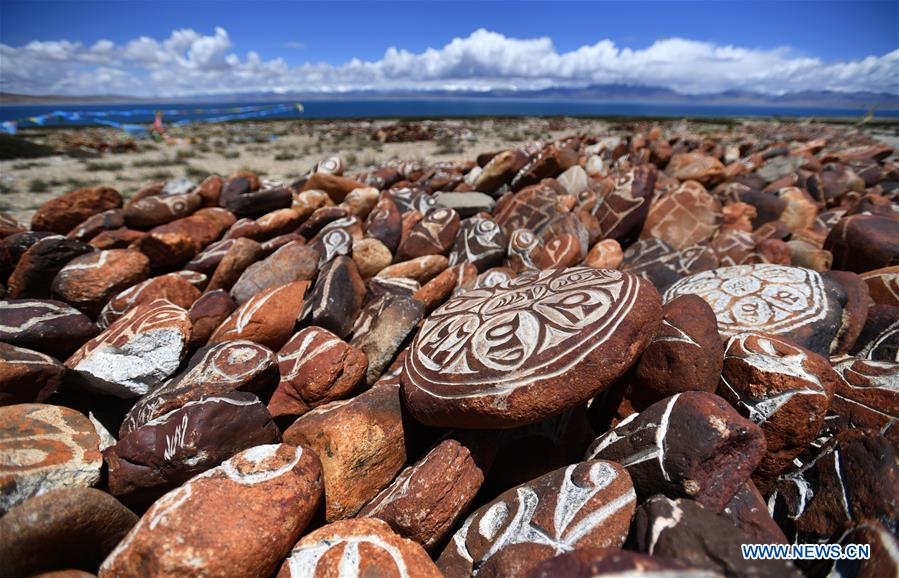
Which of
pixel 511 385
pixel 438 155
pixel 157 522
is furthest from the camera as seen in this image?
pixel 438 155

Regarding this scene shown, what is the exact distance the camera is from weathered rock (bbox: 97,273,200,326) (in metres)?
3.88

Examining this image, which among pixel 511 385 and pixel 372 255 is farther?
pixel 372 255

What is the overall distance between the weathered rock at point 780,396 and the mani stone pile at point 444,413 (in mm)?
11

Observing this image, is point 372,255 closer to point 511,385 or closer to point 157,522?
point 511,385

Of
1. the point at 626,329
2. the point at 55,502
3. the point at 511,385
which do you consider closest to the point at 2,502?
the point at 55,502

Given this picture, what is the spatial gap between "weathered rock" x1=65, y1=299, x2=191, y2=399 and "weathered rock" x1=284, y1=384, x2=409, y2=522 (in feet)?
3.76

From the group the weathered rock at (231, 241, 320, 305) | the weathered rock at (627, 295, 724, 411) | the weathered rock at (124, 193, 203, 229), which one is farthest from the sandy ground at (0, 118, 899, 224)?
the weathered rock at (627, 295, 724, 411)

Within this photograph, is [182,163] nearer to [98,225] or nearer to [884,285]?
[98,225]

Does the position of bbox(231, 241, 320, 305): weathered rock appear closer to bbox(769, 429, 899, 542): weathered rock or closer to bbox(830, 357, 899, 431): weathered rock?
bbox(769, 429, 899, 542): weathered rock

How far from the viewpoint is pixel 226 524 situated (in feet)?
6.07

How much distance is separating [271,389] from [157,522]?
1244 mm

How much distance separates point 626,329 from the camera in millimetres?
2287

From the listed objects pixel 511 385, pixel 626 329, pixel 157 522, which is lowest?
pixel 157 522

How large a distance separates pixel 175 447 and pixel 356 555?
47.3 inches
